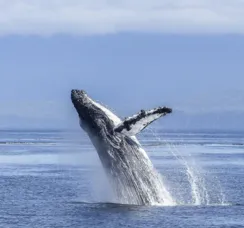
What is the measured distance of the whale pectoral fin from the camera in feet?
85.1

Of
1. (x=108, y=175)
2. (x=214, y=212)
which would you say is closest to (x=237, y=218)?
(x=214, y=212)

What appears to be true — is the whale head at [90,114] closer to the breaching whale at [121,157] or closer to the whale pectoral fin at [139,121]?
the breaching whale at [121,157]

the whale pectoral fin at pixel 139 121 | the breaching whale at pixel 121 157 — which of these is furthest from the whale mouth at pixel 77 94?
→ the whale pectoral fin at pixel 139 121

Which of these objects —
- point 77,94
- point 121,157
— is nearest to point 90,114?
point 77,94

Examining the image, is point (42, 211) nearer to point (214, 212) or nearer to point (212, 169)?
point (214, 212)

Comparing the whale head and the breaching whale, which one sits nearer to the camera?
the breaching whale

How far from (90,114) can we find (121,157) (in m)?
1.76

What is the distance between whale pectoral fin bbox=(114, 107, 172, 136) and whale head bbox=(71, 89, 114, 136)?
23.1 inches

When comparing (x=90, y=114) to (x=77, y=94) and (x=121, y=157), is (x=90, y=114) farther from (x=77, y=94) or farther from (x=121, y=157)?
(x=121, y=157)

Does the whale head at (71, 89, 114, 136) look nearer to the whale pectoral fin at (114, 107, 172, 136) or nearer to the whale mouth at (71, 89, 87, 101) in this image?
the whale mouth at (71, 89, 87, 101)

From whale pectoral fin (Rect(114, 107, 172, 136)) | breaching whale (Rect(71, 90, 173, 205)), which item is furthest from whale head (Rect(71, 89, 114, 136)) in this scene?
whale pectoral fin (Rect(114, 107, 172, 136))

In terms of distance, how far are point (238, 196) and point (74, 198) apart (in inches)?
276

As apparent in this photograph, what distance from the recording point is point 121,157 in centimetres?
2772

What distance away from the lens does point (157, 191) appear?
1096 inches
